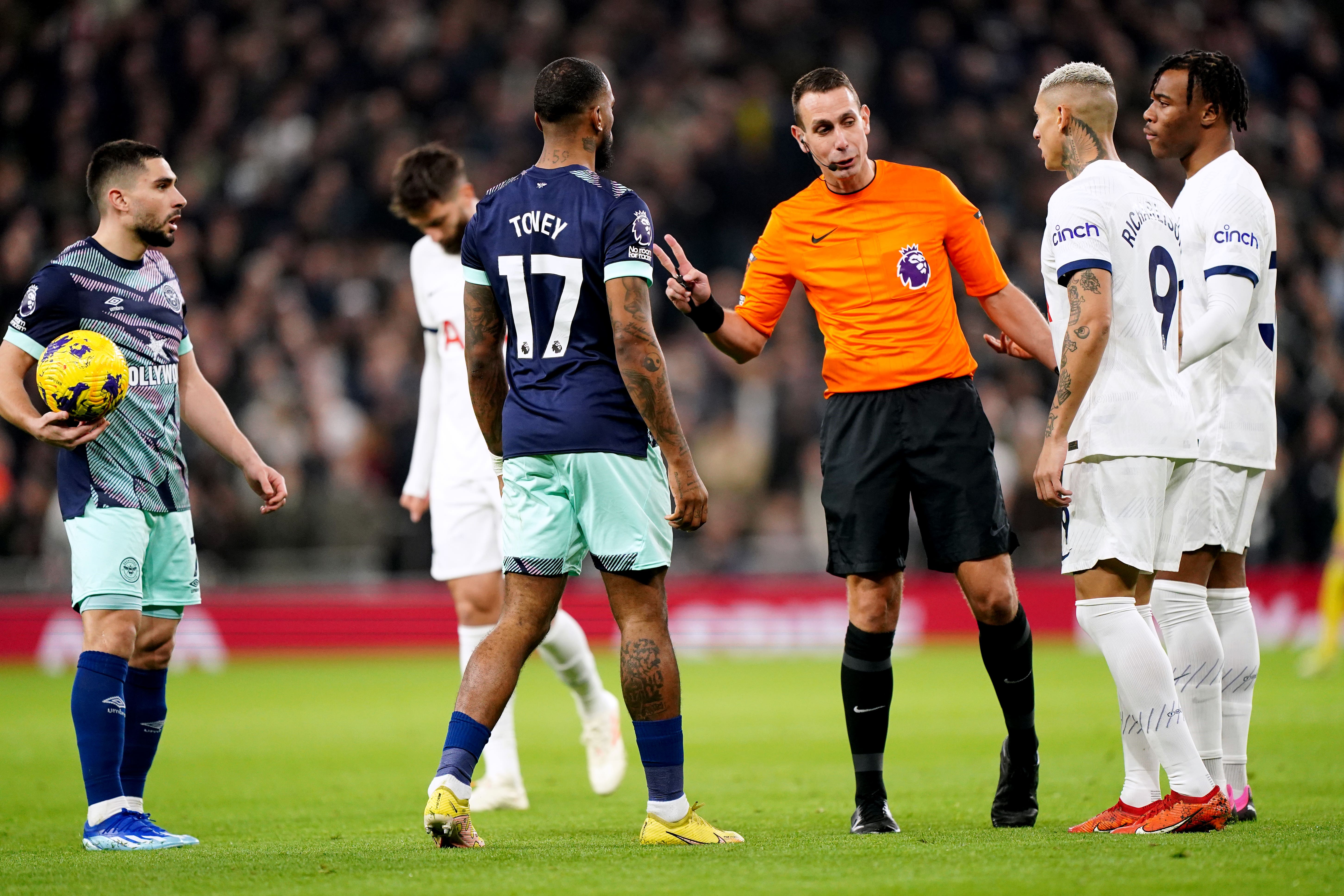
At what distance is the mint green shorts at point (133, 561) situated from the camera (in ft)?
18.5

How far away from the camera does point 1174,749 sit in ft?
16.8

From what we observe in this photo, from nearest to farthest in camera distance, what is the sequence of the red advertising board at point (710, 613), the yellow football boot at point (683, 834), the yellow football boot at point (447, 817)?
the yellow football boot at point (447, 817)
the yellow football boot at point (683, 834)
the red advertising board at point (710, 613)

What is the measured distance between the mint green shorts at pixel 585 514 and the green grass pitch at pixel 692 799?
101 cm

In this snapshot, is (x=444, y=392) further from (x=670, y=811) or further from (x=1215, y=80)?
(x=1215, y=80)

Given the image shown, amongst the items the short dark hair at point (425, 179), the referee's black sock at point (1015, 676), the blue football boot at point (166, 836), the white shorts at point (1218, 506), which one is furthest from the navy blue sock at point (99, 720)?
the white shorts at point (1218, 506)

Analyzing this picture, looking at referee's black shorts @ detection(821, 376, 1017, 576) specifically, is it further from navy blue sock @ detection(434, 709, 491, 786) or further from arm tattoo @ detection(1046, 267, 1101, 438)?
navy blue sock @ detection(434, 709, 491, 786)

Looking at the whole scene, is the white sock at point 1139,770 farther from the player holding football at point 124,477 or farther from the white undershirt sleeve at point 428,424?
the white undershirt sleeve at point 428,424

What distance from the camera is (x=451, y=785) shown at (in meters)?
4.95

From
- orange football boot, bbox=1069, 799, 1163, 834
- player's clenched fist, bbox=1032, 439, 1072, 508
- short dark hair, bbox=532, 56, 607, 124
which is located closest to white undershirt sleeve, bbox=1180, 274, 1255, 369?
player's clenched fist, bbox=1032, 439, 1072, 508

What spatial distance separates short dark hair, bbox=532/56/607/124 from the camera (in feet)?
17.3

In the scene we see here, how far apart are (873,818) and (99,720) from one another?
294cm

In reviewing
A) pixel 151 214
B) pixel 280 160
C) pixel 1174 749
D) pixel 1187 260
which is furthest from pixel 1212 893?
pixel 280 160

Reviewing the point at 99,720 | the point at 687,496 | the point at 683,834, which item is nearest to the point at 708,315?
the point at 687,496

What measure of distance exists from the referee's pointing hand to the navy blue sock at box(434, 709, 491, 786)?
169 cm
